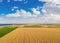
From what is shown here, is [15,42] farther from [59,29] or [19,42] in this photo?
[59,29]

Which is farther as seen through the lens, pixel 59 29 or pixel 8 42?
pixel 59 29

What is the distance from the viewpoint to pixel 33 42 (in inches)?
403

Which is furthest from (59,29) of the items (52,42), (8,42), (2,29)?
(8,42)

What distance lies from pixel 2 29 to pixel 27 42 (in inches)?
227

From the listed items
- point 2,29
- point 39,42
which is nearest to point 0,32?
point 2,29

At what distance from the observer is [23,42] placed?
10.1 meters

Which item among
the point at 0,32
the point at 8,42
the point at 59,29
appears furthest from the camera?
the point at 59,29

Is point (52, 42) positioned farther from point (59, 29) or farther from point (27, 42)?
point (59, 29)

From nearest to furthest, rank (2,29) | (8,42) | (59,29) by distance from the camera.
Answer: (8,42) → (2,29) → (59,29)

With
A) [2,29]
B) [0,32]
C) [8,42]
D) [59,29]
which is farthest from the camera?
[59,29]

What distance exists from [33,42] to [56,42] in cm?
156

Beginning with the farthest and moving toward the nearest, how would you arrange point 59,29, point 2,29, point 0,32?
point 59,29 < point 2,29 < point 0,32

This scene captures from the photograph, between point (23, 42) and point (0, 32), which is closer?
point (23, 42)

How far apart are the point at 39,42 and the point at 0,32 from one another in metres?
5.14
